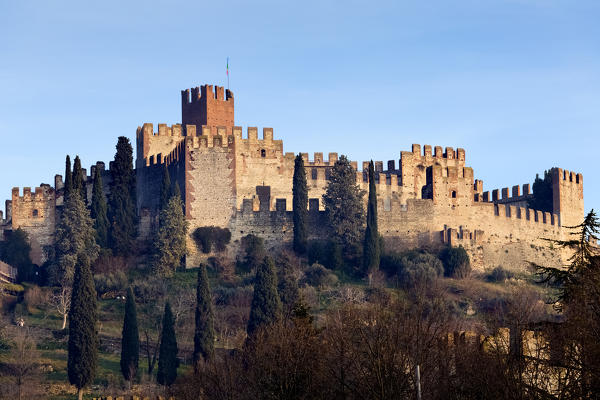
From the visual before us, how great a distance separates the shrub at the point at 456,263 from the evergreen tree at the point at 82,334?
2380 cm

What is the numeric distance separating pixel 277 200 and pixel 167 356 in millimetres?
20915

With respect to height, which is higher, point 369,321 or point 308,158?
point 308,158

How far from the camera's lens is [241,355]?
5300 centimetres

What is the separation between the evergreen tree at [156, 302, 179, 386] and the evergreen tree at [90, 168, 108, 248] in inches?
670

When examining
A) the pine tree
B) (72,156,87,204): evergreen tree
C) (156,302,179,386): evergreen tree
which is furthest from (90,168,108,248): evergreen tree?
(156,302,179,386): evergreen tree

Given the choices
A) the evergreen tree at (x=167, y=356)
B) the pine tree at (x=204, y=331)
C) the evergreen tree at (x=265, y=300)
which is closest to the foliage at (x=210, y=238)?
the evergreen tree at (x=265, y=300)

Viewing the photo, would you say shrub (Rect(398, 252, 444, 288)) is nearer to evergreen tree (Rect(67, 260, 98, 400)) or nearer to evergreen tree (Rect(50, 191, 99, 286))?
evergreen tree (Rect(67, 260, 98, 400))

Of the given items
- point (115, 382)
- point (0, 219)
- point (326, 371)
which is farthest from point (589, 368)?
point (0, 219)

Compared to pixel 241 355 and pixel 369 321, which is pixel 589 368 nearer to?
pixel 369 321

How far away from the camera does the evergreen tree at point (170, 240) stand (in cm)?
7625

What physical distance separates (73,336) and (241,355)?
502 inches

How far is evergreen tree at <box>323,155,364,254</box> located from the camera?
77.8 metres

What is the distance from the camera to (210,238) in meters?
77.7

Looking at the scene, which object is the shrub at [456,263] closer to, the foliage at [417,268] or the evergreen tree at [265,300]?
the foliage at [417,268]
